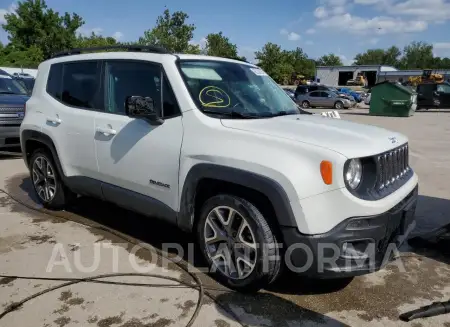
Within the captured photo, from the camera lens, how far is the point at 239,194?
10.1ft

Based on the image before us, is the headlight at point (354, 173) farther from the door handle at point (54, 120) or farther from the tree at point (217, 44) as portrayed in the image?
the tree at point (217, 44)

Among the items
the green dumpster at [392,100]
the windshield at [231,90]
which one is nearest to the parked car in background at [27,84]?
the windshield at [231,90]

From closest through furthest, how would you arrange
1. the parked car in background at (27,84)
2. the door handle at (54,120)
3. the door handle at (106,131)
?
the door handle at (106,131), the door handle at (54,120), the parked car in background at (27,84)

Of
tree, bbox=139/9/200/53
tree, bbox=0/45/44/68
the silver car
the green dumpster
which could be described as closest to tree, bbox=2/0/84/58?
tree, bbox=0/45/44/68

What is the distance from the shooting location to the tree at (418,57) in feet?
356

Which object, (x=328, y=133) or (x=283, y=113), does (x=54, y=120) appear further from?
(x=328, y=133)

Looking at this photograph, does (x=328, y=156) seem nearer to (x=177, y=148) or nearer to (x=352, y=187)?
(x=352, y=187)

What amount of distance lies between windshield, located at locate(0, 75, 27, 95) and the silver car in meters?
23.3

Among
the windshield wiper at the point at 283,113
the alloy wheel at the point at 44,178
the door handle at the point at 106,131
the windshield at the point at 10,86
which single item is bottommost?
the alloy wheel at the point at 44,178

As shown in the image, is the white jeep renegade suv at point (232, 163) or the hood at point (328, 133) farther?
the hood at point (328, 133)

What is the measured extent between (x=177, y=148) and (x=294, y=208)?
114 centimetres

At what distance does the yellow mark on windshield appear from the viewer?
136 inches

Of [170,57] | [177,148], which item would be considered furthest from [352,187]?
[170,57]

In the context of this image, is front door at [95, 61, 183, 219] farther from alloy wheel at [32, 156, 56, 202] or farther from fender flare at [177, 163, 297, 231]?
alloy wheel at [32, 156, 56, 202]
